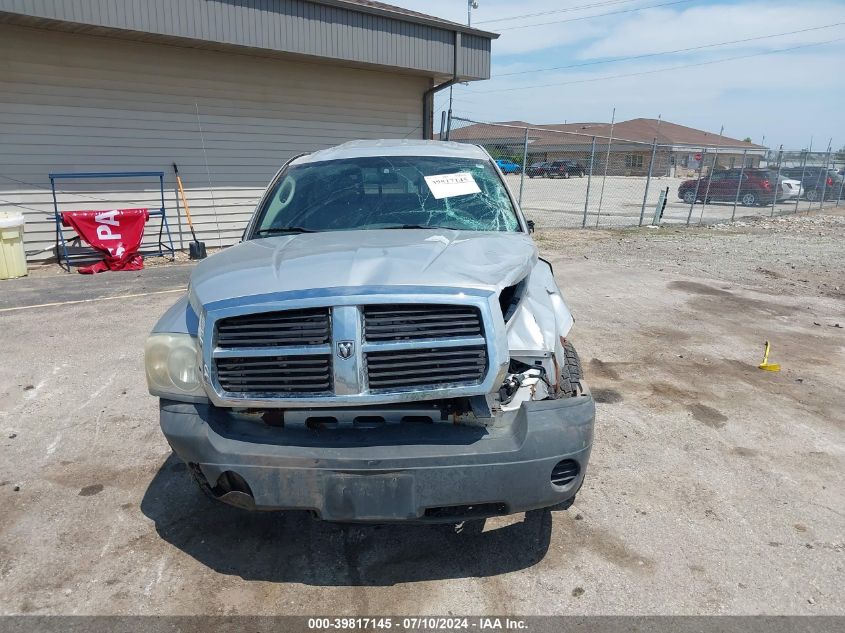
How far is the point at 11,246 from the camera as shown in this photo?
8.84 metres

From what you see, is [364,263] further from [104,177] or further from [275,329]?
[104,177]

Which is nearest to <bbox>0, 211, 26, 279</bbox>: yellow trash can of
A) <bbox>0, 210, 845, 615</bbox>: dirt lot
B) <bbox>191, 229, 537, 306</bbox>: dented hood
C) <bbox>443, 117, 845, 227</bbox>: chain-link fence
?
<bbox>0, 210, 845, 615</bbox>: dirt lot

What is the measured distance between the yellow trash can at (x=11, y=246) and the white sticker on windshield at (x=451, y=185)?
305 inches

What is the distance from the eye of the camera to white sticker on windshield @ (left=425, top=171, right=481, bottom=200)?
390cm

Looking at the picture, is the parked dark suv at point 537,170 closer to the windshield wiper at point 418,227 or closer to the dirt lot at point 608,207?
the dirt lot at point 608,207

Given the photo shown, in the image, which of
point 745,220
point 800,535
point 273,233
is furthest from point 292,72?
point 745,220

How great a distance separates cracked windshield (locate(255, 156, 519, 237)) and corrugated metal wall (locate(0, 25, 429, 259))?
7698 mm

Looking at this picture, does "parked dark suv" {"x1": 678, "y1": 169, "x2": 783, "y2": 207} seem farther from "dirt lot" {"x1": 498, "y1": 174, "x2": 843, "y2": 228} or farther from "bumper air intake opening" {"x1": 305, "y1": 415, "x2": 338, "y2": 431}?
"bumper air intake opening" {"x1": 305, "y1": 415, "x2": 338, "y2": 431}

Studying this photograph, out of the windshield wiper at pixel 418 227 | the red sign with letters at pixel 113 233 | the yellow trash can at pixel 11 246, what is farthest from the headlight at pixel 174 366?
the red sign with letters at pixel 113 233

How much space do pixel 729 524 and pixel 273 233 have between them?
306cm

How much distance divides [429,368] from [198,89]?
33.9ft

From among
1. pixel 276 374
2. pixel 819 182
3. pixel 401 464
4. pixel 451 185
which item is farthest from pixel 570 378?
pixel 819 182

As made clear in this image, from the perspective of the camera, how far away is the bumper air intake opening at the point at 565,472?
2.45m

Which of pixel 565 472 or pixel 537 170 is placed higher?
pixel 537 170
